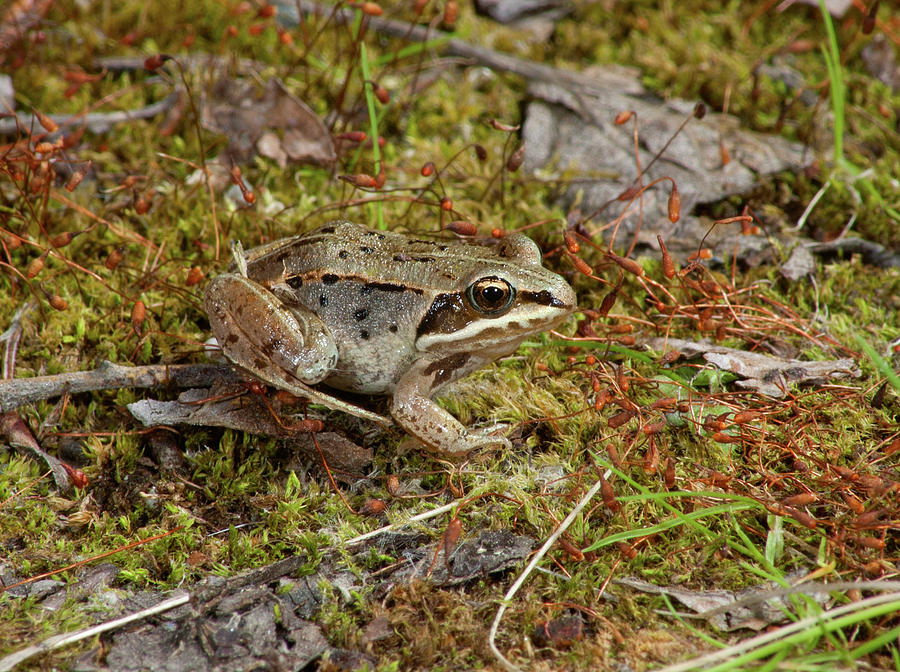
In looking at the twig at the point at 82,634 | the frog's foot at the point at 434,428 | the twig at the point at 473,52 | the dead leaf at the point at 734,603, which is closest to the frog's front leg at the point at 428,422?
the frog's foot at the point at 434,428

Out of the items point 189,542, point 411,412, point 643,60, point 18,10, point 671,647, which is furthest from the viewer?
point 643,60

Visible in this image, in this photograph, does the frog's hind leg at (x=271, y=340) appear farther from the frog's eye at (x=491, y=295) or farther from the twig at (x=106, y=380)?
the frog's eye at (x=491, y=295)

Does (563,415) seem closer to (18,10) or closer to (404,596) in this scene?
(404,596)

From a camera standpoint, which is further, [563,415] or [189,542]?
[563,415]

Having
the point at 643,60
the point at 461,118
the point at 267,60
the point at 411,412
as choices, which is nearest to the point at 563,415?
the point at 411,412

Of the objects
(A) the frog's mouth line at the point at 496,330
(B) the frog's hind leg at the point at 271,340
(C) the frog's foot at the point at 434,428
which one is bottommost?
(C) the frog's foot at the point at 434,428

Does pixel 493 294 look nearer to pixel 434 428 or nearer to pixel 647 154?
pixel 434 428

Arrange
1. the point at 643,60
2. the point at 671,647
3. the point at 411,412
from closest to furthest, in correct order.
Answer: the point at 671,647 < the point at 411,412 < the point at 643,60
